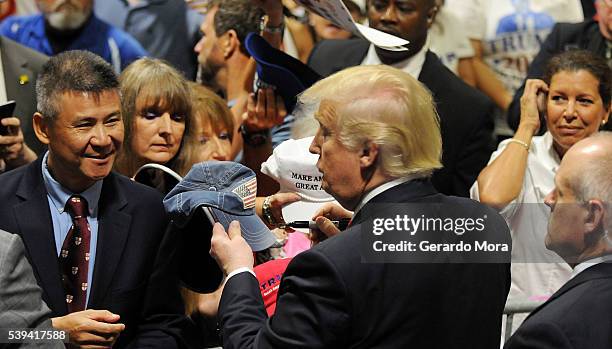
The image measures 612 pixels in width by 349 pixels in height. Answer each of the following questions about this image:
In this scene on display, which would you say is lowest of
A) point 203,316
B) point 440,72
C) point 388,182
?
point 203,316

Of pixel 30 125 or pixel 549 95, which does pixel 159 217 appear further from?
pixel 549 95

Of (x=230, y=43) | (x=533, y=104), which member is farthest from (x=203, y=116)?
(x=533, y=104)

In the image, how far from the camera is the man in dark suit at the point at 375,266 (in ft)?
9.41

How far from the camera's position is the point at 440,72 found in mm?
5223

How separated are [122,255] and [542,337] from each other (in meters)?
1.44

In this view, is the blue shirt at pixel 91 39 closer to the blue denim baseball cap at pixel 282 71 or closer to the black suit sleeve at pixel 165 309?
the blue denim baseball cap at pixel 282 71

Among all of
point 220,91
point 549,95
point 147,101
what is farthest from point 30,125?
point 549,95

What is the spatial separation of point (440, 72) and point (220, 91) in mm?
1088

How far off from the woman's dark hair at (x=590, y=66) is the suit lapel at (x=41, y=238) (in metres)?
2.39

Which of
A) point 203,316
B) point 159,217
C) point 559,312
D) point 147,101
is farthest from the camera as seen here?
point 147,101

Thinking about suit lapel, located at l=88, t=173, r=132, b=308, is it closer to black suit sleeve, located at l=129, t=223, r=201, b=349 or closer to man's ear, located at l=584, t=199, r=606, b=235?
black suit sleeve, located at l=129, t=223, r=201, b=349

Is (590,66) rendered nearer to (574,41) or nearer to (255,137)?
(574,41)

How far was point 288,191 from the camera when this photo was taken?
3.98 m

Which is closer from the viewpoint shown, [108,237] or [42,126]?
[108,237]
